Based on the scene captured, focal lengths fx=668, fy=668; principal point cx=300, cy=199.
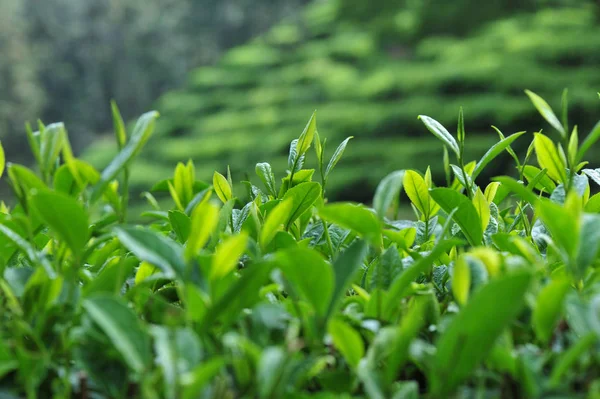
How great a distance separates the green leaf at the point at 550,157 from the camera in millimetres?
440

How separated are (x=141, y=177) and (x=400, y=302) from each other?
7.35 m

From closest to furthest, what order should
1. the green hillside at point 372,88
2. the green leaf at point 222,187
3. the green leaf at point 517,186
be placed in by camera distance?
1. the green leaf at point 517,186
2. the green leaf at point 222,187
3. the green hillside at point 372,88

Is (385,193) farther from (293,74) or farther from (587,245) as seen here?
(293,74)

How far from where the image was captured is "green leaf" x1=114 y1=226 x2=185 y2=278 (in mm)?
319

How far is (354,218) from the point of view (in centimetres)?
37

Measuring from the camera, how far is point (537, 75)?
6.29 meters

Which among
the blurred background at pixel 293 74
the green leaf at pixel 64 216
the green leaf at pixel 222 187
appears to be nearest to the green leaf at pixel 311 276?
the green leaf at pixel 64 216

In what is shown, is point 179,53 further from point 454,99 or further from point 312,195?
point 312,195

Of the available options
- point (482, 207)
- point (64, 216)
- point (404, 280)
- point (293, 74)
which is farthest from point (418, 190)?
point (293, 74)

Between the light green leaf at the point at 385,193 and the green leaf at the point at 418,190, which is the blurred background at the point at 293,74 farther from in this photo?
the light green leaf at the point at 385,193

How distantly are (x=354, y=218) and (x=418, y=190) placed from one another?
0.48ft

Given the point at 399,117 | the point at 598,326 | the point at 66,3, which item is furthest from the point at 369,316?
the point at 66,3

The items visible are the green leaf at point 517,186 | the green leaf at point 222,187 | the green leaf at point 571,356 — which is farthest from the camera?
the green leaf at point 222,187

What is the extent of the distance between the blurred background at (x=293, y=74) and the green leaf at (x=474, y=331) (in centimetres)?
560
